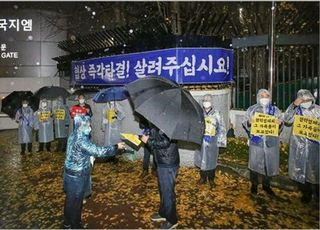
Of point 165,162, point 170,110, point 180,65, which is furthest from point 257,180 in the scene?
point 180,65

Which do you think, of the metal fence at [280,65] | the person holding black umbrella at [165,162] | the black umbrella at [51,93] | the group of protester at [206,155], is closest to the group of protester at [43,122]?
the black umbrella at [51,93]

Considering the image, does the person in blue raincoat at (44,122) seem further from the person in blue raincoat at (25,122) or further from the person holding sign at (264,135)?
the person holding sign at (264,135)

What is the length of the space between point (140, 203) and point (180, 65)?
4.06 meters

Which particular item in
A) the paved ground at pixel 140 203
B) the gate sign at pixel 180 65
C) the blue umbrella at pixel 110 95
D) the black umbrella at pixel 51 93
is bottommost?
the paved ground at pixel 140 203

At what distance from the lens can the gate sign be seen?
931 cm

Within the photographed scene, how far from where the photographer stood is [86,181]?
5.41 m

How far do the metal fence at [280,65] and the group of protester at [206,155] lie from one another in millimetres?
3835

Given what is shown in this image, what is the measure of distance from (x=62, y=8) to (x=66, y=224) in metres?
17.6

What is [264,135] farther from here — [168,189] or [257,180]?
[168,189]

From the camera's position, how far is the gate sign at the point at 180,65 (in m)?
9.31

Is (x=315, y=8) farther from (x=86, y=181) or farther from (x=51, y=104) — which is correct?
(x=86, y=181)

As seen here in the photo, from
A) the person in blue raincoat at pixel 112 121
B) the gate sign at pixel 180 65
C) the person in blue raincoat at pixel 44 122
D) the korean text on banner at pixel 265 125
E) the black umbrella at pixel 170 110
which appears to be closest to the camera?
the black umbrella at pixel 170 110

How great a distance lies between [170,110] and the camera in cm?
507

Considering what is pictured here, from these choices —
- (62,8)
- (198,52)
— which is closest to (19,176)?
(198,52)
